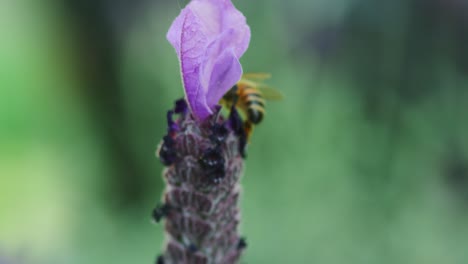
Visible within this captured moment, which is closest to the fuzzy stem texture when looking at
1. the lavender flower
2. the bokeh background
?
the lavender flower

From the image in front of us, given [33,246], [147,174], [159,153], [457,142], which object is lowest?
[159,153]

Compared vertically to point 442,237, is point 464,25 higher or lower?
higher

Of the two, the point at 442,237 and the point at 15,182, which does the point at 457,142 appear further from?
the point at 15,182

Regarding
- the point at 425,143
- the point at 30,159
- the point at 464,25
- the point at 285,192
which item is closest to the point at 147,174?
the point at 30,159

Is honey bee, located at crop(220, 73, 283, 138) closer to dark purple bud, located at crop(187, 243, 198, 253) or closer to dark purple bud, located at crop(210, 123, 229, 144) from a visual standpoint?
dark purple bud, located at crop(210, 123, 229, 144)

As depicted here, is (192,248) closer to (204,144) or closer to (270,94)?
(204,144)

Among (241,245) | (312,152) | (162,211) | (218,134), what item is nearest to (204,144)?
(218,134)

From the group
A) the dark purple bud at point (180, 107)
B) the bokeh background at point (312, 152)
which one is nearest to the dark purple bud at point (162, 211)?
the dark purple bud at point (180, 107)
